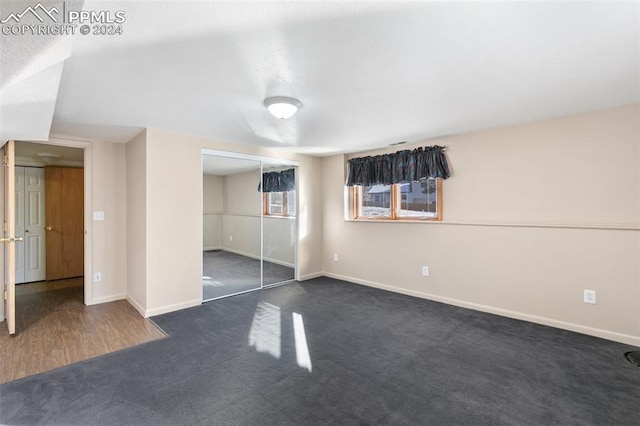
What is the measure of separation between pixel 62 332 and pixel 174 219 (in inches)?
60.9

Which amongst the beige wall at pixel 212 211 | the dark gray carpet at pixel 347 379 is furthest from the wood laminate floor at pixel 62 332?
the beige wall at pixel 212 211

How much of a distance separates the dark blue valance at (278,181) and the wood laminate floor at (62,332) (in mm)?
2407

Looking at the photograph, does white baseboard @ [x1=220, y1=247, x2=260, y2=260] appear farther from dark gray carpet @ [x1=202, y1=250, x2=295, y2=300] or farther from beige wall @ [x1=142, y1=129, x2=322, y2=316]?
beige wall @ [x1=142, y1=129, x2=322, y2=316]

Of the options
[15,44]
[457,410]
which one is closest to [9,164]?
[15,44]

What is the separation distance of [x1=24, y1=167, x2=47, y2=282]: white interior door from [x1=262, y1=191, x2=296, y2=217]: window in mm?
3811

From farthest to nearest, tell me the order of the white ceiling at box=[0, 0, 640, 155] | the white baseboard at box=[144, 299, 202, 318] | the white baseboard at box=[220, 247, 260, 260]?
A: the white baseboard at box=[220, 247, 260, 260]
the white baseboard at box=[144, 299, 202, 318]
the white ceiling at box=[0, 0, 640, 155]

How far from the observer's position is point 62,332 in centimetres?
314

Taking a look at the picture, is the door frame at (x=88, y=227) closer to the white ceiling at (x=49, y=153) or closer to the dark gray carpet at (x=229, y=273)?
the white ceiling at (x=49, y=153)

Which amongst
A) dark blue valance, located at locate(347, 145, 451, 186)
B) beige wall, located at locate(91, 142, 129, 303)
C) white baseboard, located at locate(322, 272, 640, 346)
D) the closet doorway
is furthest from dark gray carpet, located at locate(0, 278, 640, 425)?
dark blue valance, located at locate(347, 145, 451, 186)

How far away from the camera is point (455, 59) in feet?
6.50

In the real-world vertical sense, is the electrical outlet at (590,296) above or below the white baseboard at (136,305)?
above

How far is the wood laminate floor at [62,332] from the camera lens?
2.56 m

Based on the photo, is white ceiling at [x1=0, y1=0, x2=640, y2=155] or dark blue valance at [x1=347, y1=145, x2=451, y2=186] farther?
dark blue valance at [x1=347, y1=145, x2=451, y2=186]

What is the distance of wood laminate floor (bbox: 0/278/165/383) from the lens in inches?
101
